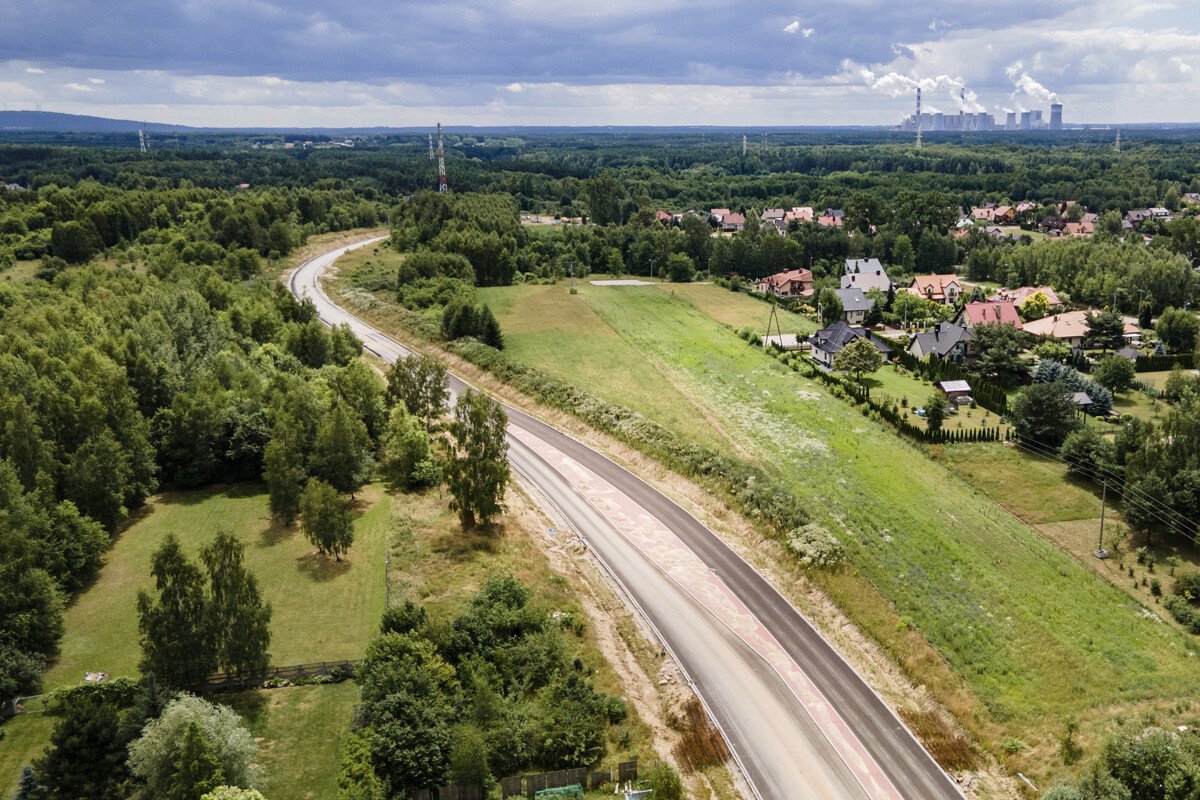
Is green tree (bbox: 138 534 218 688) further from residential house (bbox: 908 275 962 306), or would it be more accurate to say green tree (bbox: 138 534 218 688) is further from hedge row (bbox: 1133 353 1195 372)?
residential house (bbox: 908 275 962 306)

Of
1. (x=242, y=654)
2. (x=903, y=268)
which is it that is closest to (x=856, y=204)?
(x=903, y=268)

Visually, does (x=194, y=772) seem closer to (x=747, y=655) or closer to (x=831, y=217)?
(x=747, y=655)

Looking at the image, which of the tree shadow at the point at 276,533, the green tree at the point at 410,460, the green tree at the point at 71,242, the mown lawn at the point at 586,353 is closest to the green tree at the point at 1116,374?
the mown lawn at the point at 586,353

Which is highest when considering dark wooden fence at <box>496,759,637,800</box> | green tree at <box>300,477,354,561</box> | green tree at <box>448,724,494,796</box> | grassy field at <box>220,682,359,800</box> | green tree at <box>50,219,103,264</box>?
green tree at <box>50,219,103,264</box>

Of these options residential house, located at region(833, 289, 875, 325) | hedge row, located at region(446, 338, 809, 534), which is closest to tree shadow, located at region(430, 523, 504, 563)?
hedge row, located at region(446, 338, 809, 534)

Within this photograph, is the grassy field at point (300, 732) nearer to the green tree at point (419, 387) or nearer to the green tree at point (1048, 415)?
the green tree at point (419, 387)

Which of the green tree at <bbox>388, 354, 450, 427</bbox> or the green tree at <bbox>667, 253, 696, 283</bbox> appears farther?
the green tree at <bbox>667, 253, 696, 283</bbox>
